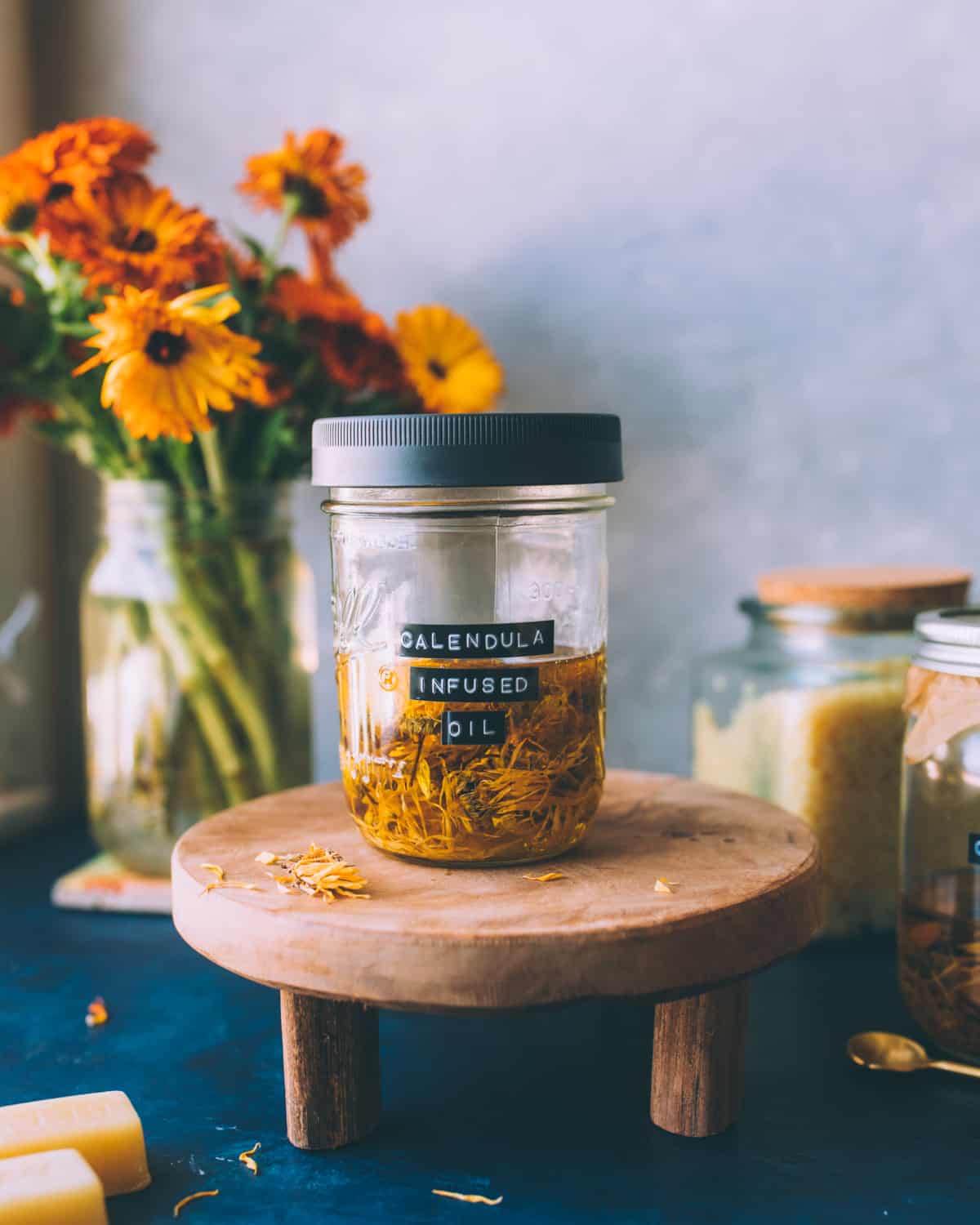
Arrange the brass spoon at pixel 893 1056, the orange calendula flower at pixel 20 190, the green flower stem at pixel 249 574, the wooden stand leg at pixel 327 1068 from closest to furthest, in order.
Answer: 1. the wooden stand leg at pixel 327 1068
2. the brass spoon at pixel 893 1056
3. the orange calendula flower at pixel 20 190
4. the green flower stem at pixel 249 574

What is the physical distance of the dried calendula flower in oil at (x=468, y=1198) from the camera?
62cm

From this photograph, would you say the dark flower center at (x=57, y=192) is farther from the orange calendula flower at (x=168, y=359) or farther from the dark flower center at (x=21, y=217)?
the orange calendula flower at (x=168, y=359)

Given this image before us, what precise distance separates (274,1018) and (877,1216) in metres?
0.41

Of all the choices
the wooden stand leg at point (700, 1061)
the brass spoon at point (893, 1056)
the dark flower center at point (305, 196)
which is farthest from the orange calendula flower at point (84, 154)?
the brass spoon at point (893, 1056)

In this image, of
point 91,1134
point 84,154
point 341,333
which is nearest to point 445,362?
point 341,333

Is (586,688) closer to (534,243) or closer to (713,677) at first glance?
(713,677)

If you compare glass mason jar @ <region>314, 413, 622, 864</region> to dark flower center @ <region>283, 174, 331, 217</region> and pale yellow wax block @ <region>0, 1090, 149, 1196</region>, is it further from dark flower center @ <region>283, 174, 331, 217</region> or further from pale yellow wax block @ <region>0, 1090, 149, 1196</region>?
dark flower center @ <region>283, 174, 331, 217</region>

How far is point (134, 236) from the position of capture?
89cm

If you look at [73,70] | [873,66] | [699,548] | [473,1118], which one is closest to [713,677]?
[699,548]

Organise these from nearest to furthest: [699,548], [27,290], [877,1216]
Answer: [877,1216]
[27,290]
[699,548]

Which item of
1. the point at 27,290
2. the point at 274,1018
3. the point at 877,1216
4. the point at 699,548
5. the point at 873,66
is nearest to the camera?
the point at 877,1216

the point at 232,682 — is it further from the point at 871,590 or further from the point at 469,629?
the point at 871,590

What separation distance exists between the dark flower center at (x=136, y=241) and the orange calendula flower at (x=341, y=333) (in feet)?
0.36

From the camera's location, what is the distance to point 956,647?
2.37 ft
